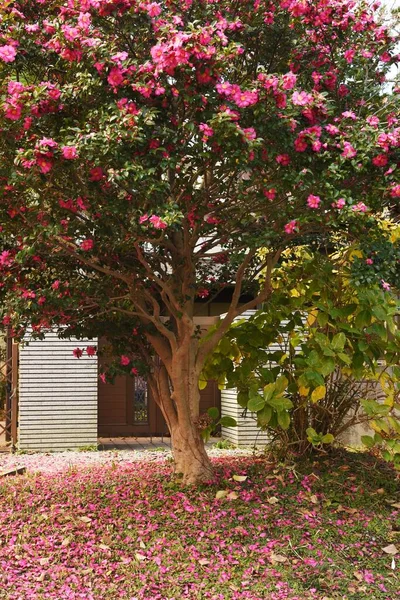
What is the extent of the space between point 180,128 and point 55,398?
20.2 feet

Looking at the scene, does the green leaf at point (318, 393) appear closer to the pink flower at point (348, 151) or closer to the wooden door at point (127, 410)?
the pink flower at point (348, 151)

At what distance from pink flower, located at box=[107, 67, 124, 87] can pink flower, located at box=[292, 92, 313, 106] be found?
1080 mm

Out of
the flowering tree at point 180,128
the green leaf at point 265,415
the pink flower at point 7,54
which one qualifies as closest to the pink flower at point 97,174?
the flowering tree at point 180,128

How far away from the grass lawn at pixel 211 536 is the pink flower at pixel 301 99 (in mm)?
3045

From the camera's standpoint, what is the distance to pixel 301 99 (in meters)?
4.31

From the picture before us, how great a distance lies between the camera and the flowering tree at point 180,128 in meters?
4.12

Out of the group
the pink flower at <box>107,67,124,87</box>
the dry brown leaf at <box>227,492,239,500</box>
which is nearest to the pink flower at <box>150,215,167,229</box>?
the pink flower at <box>107,67,124,87</box>

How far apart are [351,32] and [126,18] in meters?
1.67

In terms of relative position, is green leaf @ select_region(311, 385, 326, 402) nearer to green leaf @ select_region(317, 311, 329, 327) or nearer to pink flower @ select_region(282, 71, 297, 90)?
green leaf @ select_region(317, 311, 329, 327)

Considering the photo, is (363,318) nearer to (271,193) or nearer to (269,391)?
(269,391)

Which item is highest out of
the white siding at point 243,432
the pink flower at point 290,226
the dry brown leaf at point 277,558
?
the pink flower at point 290,226

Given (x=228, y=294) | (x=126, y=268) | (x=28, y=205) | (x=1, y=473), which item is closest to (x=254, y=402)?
(x=126, y=268)

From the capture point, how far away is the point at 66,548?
16.2 feet

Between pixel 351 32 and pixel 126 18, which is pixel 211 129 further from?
pixel 351 32
